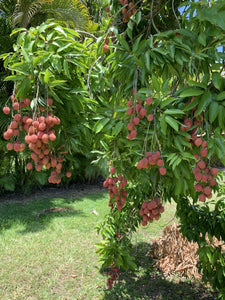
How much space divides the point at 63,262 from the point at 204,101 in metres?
3.44

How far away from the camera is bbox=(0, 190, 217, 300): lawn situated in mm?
3033

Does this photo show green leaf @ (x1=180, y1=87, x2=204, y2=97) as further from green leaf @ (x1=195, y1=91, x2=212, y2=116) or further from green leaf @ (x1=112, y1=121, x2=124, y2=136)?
green leaf @ (x1=112, y1=121, x2=124, y2=136)

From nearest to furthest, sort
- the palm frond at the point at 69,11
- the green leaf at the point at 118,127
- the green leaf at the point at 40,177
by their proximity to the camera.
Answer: the green leaf at the point at 118,127 → the palm frond at the point at 69,11 → the green leaf at the point at 40,177

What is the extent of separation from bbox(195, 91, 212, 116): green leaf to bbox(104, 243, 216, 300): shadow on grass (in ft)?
7.31

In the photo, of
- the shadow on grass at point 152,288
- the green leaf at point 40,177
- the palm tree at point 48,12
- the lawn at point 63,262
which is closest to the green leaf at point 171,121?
the lawn at point 63,262

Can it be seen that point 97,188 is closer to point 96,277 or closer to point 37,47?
point 96,277

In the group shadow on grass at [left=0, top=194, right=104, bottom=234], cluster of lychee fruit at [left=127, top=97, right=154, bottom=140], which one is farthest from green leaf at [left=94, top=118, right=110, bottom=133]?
shadow on grass at [left=0, top=194, right=104, bottom=234]

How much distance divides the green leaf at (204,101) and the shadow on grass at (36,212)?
4.40m

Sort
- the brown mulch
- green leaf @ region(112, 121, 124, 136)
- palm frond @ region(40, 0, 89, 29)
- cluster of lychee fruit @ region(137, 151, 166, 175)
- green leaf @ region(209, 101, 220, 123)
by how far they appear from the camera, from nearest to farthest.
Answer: green leaf @ region(209, 101, 220, 123) → cluster of lychee fruit @ region(137, 151, 166, 175) → green leaf @ region(112, 121, 124, 136) → the brown mulch → palm frond @ region(40, 0, 89, 29)

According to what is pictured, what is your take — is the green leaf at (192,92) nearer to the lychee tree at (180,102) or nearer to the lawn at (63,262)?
the lychee tree at (180,102)

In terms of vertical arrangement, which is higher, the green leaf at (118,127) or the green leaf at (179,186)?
the green leaf at (118,127)

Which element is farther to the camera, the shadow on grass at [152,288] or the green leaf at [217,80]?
the shadow on grass at [152,288]

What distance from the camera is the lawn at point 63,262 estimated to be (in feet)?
9.95

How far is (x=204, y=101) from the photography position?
883 millimetres
